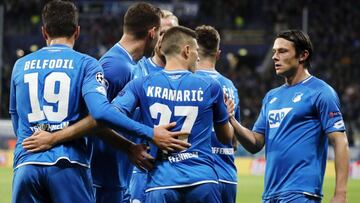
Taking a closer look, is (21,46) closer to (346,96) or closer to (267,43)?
(267,43)

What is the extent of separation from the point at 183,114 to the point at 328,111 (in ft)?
4.04

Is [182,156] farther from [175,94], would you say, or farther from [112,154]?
[112,154]

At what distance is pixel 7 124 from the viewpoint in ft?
78.7

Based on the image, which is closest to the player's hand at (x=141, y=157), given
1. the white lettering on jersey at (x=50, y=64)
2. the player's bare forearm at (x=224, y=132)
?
the player's bare forearm at (x=224, y=132)

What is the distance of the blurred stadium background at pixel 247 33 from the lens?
104 ft

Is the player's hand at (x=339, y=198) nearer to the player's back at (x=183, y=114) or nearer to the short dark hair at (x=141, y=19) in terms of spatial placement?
the player's back at (x=183, y=114)

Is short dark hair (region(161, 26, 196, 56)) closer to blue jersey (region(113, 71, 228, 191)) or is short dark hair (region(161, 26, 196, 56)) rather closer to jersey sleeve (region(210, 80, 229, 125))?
blue jersey (region(113, 71, 228, 191))

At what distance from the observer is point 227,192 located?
7.05 metres

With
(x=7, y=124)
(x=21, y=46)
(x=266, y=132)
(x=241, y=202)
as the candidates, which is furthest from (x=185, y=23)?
A: (x=266, y=132)

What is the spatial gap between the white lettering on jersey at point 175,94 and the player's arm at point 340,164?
3.83 ft

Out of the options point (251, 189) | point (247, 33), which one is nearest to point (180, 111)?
point (251, 189)

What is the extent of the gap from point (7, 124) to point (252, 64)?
20.2 m

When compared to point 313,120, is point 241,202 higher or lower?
lower

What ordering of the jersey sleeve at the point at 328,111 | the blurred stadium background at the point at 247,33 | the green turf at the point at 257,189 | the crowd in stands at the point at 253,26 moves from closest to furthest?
the jersey sleeve at the point at 328,111
the green turf at the point at 257,189
the blurred stadium background at the point at 247,33
the crowd in stands at the point at 253,26
